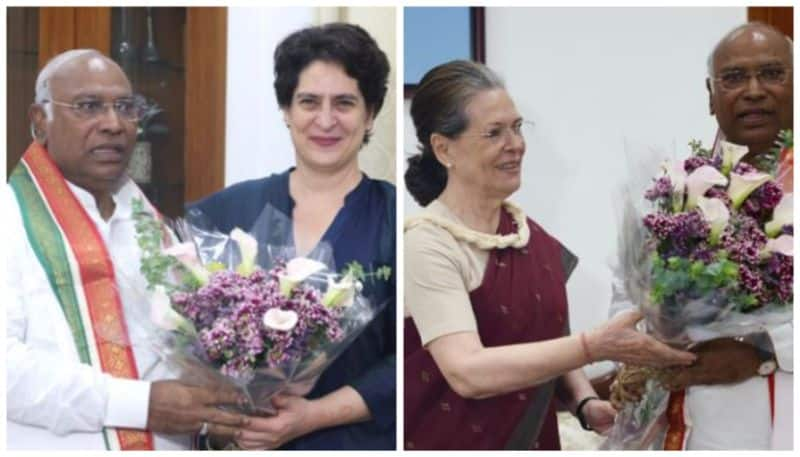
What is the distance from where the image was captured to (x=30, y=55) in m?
2.68

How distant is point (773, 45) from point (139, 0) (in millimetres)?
1627

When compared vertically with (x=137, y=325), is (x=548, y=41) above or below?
above

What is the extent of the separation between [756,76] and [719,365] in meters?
0.75

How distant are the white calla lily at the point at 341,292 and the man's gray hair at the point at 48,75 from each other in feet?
2.70

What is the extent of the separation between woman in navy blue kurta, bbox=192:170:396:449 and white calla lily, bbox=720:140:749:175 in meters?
0.82

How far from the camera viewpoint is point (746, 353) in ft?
8.52

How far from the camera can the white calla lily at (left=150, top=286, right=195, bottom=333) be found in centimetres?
242

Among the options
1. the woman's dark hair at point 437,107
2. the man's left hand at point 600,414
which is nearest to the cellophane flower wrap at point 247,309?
the woman's dark hair at point 437,107

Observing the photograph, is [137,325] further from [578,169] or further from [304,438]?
[578,169]

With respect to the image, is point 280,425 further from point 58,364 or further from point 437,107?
point 437,107

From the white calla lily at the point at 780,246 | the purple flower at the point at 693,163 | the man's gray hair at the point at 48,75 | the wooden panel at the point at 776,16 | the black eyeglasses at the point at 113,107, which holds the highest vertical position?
the wooden panel at the point at 776,16

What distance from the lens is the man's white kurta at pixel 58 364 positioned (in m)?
2.56

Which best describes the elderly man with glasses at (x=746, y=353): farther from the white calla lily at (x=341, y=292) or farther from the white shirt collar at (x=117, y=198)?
the white shirt collar at (x=117, y=198)

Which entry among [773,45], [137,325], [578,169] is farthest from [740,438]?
[137,325]
